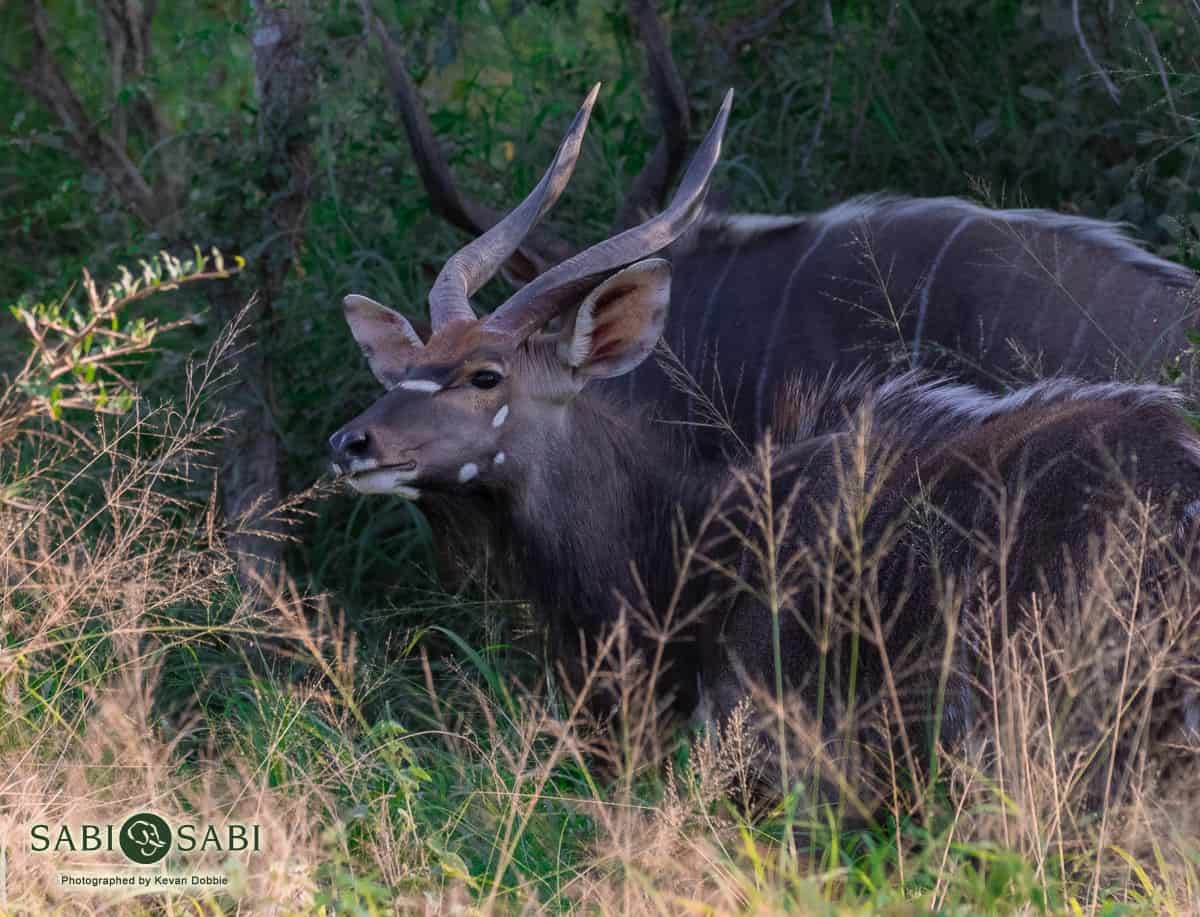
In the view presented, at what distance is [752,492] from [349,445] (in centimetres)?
73

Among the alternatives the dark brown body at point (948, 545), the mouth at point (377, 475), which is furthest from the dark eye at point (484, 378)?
the dark brown body at point (948, 545)

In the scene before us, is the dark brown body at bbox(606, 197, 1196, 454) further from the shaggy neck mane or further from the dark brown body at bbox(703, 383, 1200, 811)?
the dark brown body at bbox(703, 383, 1200, 811)

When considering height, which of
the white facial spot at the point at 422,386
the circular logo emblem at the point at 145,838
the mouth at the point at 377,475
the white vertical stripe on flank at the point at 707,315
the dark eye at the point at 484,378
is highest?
the white facial spot at the point at 422,386

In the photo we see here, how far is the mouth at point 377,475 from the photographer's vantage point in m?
2.98

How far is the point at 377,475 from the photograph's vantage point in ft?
9.84

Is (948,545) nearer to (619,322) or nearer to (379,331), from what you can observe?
(619,322)

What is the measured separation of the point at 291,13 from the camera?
4.15m

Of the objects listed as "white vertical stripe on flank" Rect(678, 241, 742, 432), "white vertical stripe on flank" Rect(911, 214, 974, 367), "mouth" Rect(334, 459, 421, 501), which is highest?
"mouth" Rect(334, 459, 421, 501)

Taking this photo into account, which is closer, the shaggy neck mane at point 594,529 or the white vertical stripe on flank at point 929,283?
the shaggy neck mane at point 594,529

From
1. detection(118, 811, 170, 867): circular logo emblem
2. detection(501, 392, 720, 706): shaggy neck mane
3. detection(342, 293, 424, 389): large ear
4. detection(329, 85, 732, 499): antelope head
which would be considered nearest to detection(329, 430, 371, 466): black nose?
detection(329, 85, 732, 499): antelope head

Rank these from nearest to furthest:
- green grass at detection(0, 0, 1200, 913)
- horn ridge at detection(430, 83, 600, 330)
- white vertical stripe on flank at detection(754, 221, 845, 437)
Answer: green grass at detection(0, 0, 1200, 913), horn ridge at detection(430, 83, 600, 330), white vertical stripe on flank at detection(754, 221, 845, 437)

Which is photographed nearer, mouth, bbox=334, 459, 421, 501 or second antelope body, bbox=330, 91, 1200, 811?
second antelope body, bbox=330, 91, 1200, 811

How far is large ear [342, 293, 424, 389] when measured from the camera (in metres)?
3.42

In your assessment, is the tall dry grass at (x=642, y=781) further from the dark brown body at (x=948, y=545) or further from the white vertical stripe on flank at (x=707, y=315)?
the white vertical stripe on flank at (x=707, y=315)
